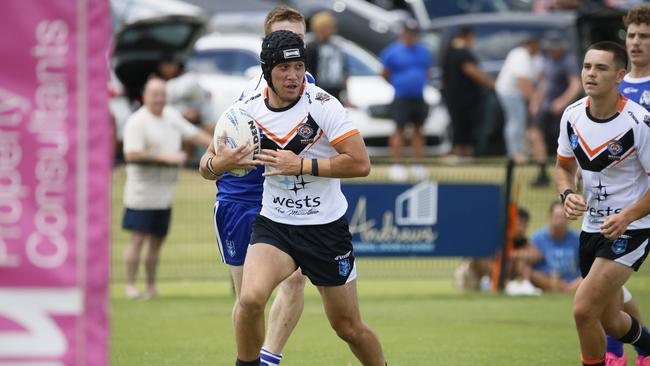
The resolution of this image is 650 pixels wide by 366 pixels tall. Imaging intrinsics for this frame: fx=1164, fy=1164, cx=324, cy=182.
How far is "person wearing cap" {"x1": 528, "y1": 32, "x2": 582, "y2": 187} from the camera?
1945 centimetres

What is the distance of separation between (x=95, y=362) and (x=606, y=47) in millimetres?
4332

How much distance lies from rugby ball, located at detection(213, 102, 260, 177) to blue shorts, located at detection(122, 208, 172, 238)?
6129mm

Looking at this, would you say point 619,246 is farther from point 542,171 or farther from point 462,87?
point 462,87

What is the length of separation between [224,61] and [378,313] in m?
10.5

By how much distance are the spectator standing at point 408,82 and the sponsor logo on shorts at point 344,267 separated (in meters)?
11.9

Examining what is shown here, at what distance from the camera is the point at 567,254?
13586 mm

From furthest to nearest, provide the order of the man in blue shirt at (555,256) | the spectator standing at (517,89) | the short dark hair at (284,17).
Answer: the spectator standing at (517,89)
the man in blue shirt at (555,256)
the short dark hair at (284,17)

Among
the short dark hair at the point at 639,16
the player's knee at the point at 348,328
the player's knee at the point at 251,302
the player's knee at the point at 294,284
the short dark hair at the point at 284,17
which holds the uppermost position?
the short dark hair at the point at 639,16

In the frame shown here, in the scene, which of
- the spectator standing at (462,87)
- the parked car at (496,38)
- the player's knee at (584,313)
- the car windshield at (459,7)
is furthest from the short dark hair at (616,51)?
the car windshield at (459,7)

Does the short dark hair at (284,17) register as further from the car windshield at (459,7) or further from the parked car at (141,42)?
the car windshield at (459,7)

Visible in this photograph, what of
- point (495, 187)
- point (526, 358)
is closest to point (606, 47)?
point (526, 358)

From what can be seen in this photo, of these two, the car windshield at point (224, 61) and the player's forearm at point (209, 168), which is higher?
the car windshield at point (224, 61)

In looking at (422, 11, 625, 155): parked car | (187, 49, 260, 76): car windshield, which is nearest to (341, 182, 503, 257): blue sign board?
(422, 11, 625, 155): parked car

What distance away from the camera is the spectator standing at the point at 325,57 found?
703 inches
